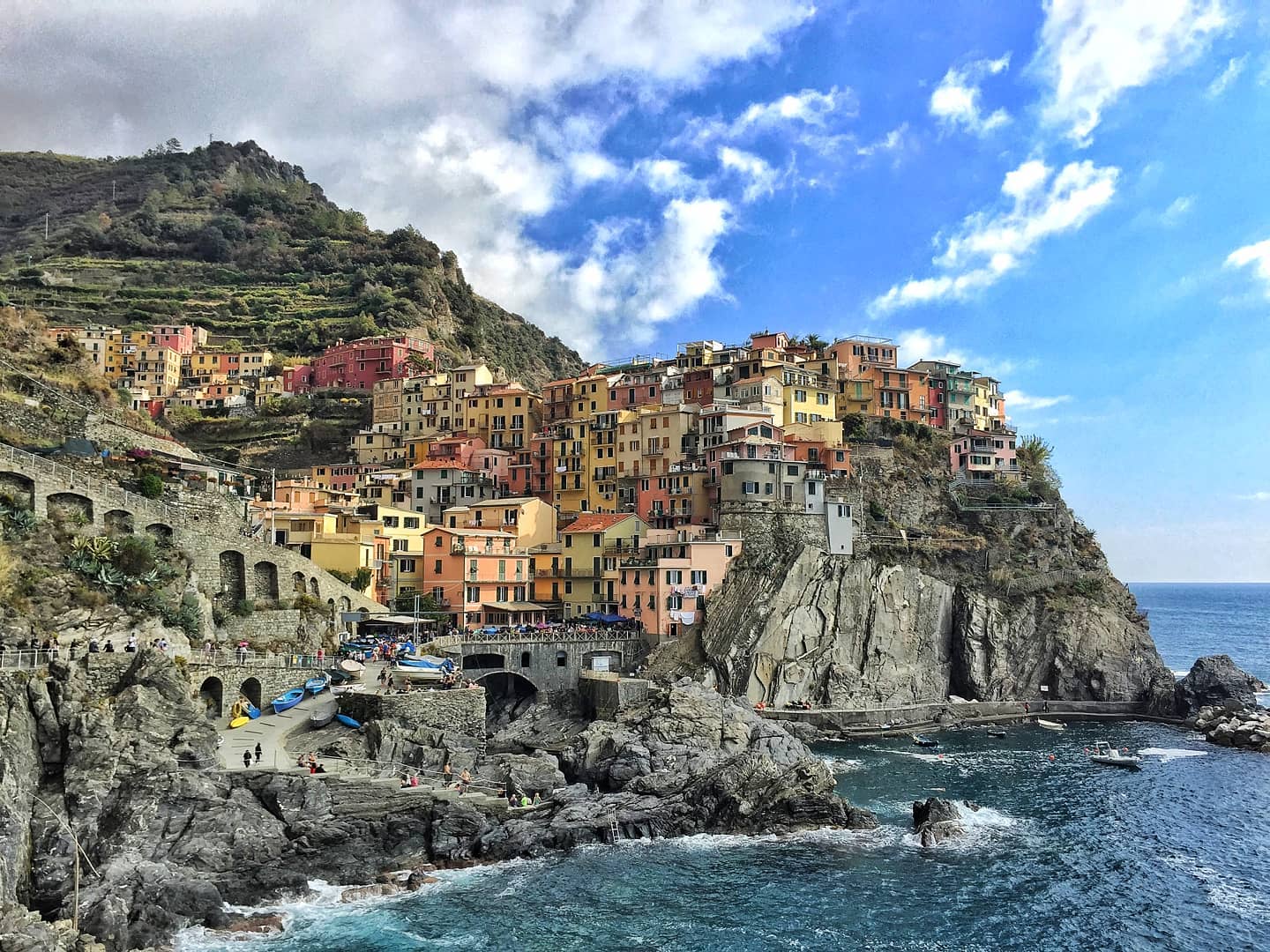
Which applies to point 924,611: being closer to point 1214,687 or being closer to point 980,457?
point 1214,687

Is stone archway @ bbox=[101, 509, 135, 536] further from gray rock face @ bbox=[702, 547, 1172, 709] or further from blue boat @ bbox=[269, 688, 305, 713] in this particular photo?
gray rock face @ bbox=[702, 547, 1172, 709]

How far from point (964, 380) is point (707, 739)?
57745mm

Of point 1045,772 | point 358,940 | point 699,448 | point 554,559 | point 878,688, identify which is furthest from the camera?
point 699,448

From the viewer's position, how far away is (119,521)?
45438 mm

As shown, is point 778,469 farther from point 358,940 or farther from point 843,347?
point 358,940

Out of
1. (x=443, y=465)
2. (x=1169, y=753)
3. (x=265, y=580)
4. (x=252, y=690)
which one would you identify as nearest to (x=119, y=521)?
(x=265, y=580)

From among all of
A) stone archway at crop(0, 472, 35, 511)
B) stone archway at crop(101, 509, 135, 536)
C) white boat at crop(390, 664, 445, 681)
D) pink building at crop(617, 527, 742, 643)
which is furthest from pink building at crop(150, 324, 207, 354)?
white boat at crop(390, 664, 445, 681)

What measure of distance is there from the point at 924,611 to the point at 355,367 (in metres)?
67.3

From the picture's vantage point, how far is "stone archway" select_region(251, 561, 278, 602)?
2005 inches

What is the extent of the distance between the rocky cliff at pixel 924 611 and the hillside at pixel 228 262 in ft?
221

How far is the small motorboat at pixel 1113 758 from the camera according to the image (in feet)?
178

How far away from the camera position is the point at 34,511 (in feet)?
139

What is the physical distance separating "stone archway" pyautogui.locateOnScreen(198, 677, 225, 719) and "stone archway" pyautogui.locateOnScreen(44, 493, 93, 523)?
30.8ft

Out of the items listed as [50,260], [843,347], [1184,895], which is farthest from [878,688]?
[50,260]
